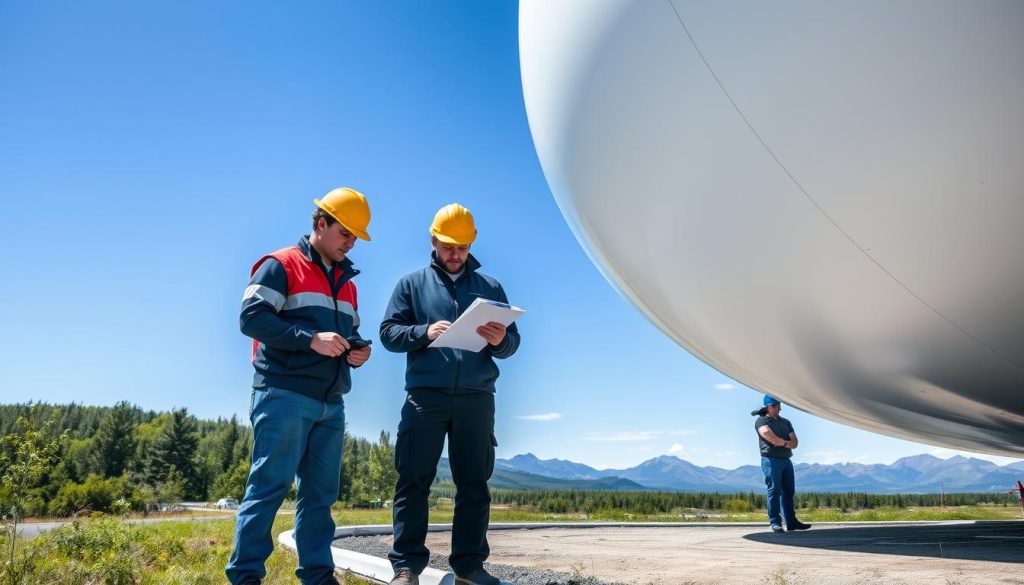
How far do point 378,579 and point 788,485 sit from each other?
178 inches

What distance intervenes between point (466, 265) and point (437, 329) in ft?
1.60

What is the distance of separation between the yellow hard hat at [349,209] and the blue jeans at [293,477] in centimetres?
71

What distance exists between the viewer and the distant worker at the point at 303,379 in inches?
103

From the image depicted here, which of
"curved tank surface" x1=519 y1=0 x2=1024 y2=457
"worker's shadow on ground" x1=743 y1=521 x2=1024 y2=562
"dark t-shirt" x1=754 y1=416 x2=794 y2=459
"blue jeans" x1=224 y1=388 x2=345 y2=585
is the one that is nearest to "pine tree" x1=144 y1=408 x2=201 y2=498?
"dark t-shirt" x1=754 y1=416 x2=794 y2=459

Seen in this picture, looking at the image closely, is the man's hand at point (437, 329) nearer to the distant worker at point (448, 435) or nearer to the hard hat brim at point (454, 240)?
the distant worker at point (448, 435)

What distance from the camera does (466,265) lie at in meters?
3.26

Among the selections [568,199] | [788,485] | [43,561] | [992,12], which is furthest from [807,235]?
[788,485]

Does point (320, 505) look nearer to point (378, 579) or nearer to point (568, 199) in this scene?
point (378, 579)

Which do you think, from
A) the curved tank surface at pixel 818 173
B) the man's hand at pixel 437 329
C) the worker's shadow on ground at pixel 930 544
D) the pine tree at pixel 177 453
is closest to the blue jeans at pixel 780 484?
the worker's shadow on ground at pixel 930 544

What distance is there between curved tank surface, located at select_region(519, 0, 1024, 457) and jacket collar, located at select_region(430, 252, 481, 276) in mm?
563

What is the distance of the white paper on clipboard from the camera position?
2604mm

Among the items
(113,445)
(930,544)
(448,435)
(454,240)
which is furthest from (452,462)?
(113,445)

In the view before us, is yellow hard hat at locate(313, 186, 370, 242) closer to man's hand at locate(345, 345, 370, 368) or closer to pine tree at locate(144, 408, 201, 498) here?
man's hand at locate(345, 345, 370, 368)

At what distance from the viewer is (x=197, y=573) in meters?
Result: 3.10
